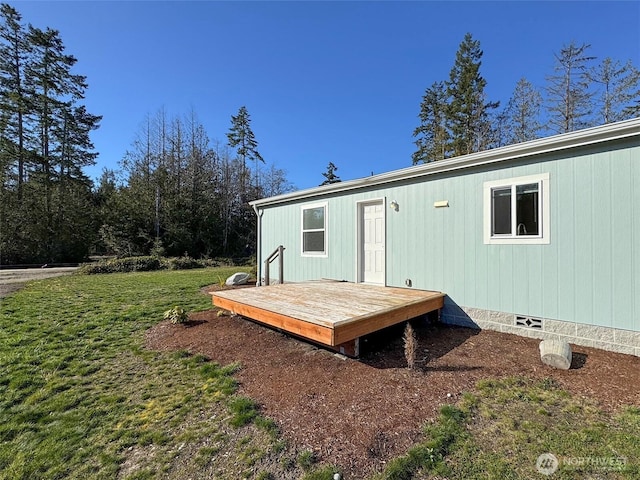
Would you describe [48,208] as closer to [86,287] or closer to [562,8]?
[86,287]

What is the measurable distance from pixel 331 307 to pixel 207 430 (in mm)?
2059

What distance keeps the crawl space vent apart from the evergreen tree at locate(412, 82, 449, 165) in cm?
1656

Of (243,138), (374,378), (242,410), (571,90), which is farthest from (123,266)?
(571,90)

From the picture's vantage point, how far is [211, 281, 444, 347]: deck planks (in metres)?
3.30

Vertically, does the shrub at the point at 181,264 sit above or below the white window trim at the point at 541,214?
below

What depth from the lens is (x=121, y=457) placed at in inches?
81.8

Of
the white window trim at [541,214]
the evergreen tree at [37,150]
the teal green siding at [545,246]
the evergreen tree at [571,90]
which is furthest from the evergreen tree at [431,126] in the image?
the evergreen tree at [37,150]

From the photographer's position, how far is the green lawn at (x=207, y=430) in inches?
74.1

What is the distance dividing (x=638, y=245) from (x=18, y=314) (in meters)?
10.2

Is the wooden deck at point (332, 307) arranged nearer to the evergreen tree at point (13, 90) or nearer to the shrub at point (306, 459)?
the shrub at point (306, 459)

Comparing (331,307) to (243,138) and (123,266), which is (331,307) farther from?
(243,138)

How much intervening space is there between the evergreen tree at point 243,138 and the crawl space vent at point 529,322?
22.7 meters

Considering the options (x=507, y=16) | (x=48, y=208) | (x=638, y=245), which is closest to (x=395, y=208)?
(x=638, y=245)

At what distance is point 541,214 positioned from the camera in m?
4.01
